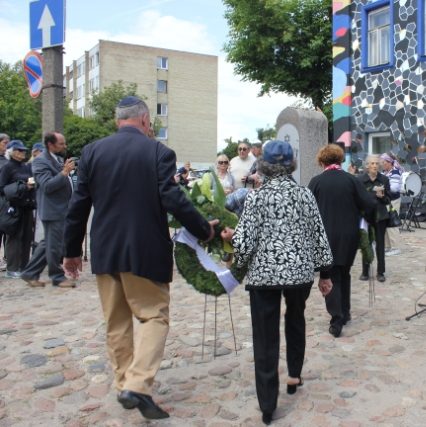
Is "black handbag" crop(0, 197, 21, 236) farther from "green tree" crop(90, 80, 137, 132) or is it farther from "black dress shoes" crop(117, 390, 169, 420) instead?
"green tree" crop(90, 80, 137, 132)

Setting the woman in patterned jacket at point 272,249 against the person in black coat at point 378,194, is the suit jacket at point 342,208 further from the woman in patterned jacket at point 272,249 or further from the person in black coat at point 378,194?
the person in black coat at point 378,194

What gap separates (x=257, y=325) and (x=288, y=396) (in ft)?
2.37

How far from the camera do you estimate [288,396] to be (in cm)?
411

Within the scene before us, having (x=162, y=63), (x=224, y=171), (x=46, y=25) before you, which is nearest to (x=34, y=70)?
(x=46, y=25)

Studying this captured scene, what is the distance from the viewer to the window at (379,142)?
17375 millimetres

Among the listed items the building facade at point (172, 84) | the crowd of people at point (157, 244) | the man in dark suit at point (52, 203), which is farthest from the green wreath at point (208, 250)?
the building facade at point (172, 84)

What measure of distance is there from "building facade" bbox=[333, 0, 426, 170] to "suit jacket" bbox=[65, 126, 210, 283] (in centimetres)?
1389


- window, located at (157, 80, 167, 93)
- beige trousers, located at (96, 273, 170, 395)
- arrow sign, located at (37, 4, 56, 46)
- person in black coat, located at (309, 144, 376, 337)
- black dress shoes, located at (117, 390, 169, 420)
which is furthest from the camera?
window, located at (157, 80, 167, 93)

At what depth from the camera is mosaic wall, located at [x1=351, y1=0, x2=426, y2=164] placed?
16.2 meters

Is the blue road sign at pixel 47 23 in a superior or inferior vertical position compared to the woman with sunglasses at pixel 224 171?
superior

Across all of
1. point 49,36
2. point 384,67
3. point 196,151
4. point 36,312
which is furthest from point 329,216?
point 196,151

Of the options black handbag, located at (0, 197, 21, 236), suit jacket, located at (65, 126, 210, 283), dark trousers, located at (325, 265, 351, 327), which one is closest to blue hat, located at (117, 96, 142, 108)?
suit jacket, located at (65, 126, 210, 283)

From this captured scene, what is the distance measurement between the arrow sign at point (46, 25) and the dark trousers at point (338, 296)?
4729 mm

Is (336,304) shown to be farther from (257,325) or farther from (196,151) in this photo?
(196,151)
